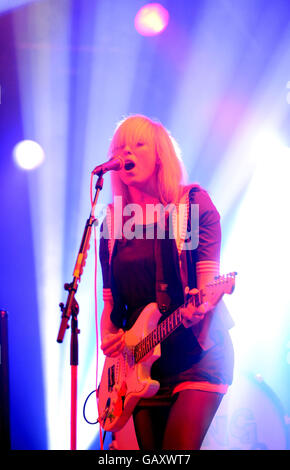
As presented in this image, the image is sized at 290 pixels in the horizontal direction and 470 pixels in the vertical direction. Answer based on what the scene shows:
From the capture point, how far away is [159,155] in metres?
2.57

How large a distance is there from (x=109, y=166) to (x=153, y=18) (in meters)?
1.63

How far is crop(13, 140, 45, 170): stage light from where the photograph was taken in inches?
131

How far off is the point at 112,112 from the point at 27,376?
6.14 feet

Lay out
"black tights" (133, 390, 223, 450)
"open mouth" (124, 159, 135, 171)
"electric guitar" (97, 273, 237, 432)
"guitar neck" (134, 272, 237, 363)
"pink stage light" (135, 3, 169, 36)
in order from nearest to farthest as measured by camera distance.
Answer: 1. "guitar neck" (134, 272, 237, 363)
2. "black tights" (133, 390, 223, 450)
3. "electric guitar" (97, 273, 237, 432)
4. "open mouth" (124, 159, 135, 171)
5. "pink stage light" (135, 3, 169, 36)

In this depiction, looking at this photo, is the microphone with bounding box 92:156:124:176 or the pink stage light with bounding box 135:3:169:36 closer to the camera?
the microphone with bounding box 92:156:124:176

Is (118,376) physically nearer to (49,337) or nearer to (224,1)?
(49,337)

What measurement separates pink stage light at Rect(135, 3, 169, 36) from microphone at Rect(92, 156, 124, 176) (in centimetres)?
150

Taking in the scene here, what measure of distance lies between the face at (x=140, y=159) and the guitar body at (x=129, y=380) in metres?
0.71

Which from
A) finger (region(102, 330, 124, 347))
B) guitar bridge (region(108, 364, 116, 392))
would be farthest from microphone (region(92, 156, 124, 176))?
guitar bridge (region(108, 364, 116, 392))

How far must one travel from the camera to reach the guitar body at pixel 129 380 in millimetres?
2146

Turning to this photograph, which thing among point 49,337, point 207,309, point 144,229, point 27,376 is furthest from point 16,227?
point 207,309

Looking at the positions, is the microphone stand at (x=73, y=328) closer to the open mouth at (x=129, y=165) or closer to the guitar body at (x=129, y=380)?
the guitar body at (x=129, y=380)

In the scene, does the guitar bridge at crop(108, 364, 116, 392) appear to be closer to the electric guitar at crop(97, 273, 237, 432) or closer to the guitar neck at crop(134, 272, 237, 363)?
the electric guitar at crop(97, 273, 237, 432)

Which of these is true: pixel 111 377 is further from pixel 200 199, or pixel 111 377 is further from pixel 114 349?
pixel 200 199
